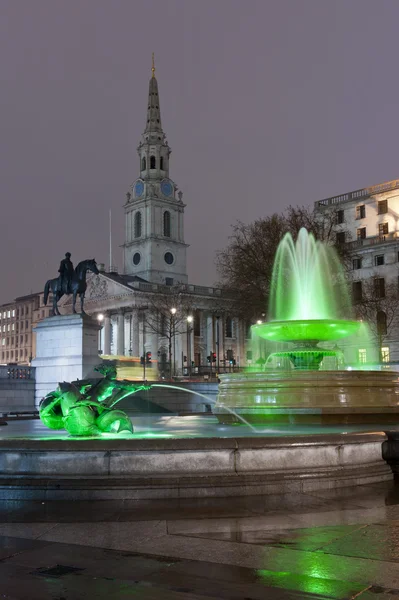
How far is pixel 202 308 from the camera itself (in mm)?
101438

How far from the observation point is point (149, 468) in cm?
771

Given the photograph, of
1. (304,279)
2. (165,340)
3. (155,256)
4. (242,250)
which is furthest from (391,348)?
(155,256)

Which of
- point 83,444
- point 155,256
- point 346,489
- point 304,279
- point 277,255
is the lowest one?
point 346,489

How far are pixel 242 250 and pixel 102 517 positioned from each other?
4120 cm

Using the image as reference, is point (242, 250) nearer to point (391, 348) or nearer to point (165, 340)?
point (391, 348)

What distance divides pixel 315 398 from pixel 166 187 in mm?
105264

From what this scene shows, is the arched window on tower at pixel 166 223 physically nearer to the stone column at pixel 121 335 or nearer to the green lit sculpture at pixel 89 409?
the stone column at pixel 121 335

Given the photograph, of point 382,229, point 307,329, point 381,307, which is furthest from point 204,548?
point 382,229

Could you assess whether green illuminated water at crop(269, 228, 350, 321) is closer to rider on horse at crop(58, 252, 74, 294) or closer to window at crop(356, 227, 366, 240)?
rider on horse at crop(58, 252, 74, 294)

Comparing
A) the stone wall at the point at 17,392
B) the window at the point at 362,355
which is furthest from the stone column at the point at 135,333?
the stone wall at the point at 17,392

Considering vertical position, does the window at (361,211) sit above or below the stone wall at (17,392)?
above

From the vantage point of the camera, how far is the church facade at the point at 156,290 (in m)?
97.8

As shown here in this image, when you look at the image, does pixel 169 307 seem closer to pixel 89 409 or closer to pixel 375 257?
pixel 375 257

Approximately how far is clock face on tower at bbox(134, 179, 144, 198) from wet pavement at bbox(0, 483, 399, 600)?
361 feet
